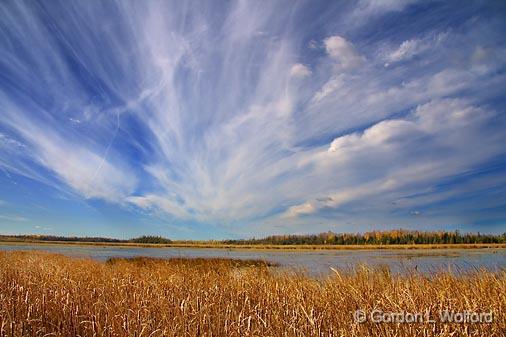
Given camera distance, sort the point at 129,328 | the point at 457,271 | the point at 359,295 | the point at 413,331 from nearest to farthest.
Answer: the point at 413,331
the point at 129,328
the point at 359,295
the point at 457,271

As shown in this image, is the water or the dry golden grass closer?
the dry golden grass

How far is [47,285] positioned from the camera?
821 centimetres

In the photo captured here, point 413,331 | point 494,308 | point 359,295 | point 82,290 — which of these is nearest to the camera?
point 413,331

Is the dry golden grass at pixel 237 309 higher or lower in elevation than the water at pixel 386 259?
higher

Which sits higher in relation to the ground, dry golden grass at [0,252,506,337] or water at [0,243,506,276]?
dry golden grass at [0,252,506,337]

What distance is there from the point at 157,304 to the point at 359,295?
149 inches

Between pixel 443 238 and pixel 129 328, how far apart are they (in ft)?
457

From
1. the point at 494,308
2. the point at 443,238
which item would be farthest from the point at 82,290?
the point at 443,238

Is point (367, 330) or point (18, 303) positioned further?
point (18, 303)

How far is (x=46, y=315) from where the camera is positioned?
5750mm

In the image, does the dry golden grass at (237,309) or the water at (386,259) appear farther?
the water at (386,259)

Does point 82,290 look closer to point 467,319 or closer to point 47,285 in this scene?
point 47,285

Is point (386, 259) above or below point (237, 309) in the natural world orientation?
below

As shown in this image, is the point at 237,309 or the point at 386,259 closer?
the point at 237,309
